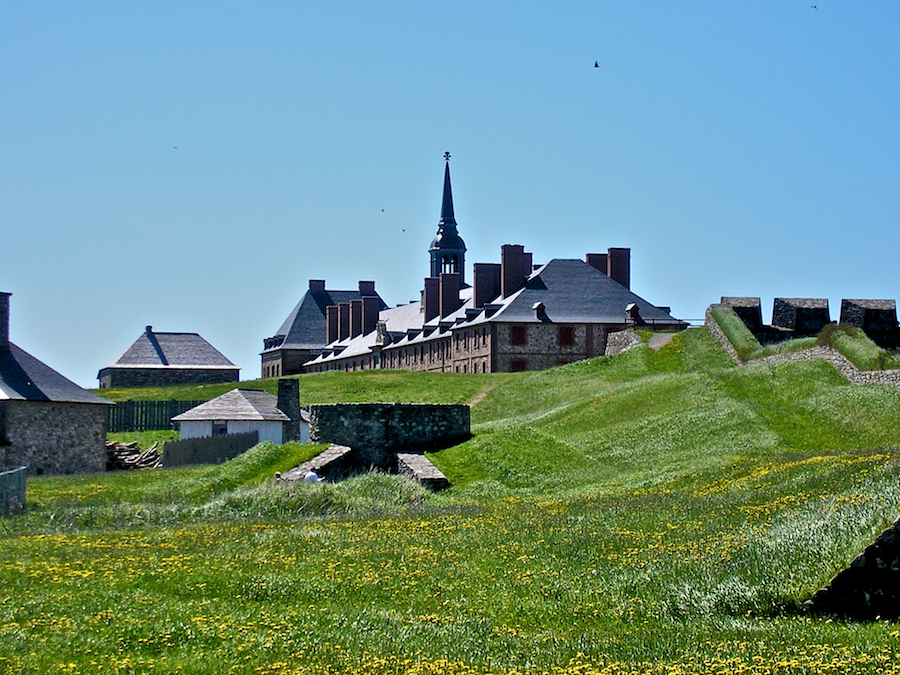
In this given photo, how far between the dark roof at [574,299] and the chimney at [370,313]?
109 feet

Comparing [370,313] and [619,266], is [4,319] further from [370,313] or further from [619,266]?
[370,313]

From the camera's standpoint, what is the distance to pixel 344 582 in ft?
44.8

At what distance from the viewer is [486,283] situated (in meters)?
86.1

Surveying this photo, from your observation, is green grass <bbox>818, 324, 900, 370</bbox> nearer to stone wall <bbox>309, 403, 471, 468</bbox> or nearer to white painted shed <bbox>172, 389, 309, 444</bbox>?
stone wall <bbox>309, 403, 471, 468</bbox>

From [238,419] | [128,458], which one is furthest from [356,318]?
[238,419]

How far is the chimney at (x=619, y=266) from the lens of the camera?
8681 cm

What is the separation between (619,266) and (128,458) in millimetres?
50138

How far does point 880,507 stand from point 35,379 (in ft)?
115

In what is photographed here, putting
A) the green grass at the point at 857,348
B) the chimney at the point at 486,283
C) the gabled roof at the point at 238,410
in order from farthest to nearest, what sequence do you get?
the chimney at the point at 486,283 → the gabled roof at the point at 238,410 → the green grass at the point at 857,348

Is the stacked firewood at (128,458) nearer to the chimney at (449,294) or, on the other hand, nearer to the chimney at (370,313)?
the chimney at (449,294)

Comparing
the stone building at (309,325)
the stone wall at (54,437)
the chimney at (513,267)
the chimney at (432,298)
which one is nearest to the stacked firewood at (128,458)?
the stone wall at (54,437)

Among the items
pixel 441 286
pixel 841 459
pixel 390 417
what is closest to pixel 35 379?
pixel 390 417

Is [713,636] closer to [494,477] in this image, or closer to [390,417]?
[494,477]

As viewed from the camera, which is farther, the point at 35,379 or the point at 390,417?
the point at 35,379
